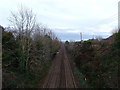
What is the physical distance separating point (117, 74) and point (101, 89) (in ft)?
7.80

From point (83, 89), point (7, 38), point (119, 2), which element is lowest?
point (83, 89)

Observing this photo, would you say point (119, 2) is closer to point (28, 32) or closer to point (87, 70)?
point (87, 70)

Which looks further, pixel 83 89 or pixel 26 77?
pixel 26 77

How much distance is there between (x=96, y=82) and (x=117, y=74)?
2599 millimetres

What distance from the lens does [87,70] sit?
21.5 m

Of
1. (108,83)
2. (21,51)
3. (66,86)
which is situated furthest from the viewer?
(21,51)

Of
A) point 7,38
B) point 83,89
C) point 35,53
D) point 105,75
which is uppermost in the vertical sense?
point 7,38

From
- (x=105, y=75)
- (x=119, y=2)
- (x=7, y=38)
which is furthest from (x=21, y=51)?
(x=119, y=2)

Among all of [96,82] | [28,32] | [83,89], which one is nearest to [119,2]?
[96,82]

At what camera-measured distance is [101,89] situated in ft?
48.2

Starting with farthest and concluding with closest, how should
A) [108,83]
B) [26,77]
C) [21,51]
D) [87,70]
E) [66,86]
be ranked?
1. [87,70]
2. [21,51]
3. [26,77]
4. [66,86]
5. [108,83]

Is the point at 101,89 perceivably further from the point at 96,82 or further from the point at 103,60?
the point at 103,60

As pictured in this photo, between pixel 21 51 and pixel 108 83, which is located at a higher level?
pixel 21 51

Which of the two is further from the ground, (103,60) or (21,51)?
(21,51)
